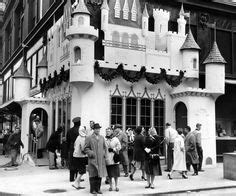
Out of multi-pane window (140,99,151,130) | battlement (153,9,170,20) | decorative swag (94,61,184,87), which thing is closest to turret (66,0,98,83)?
decorative swag (94,61,184,87)

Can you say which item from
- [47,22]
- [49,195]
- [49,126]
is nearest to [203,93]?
[49,126]

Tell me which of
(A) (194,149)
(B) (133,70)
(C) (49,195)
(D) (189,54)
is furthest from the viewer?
(D) (189,54)

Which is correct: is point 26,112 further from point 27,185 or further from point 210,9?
point 210,9

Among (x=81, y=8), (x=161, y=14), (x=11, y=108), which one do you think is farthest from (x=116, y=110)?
(x=11, y=108)

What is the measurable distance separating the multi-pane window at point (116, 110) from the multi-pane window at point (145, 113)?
1122mm

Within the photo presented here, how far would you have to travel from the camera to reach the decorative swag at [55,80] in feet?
55.8

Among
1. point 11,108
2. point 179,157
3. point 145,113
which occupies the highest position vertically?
point 11,108

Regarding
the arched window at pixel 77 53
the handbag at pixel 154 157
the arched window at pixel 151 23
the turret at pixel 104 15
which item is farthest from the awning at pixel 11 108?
the handbag at pixel 154 157

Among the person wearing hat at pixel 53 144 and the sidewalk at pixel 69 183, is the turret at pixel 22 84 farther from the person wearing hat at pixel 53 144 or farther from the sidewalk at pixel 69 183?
the sidewalk at pixel 69 183

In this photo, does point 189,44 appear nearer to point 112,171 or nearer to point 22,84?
point 112,171

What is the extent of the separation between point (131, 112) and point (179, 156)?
13.7 feet

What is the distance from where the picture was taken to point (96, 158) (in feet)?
33.8

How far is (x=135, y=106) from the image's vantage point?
1723cm

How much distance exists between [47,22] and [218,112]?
11.8m
